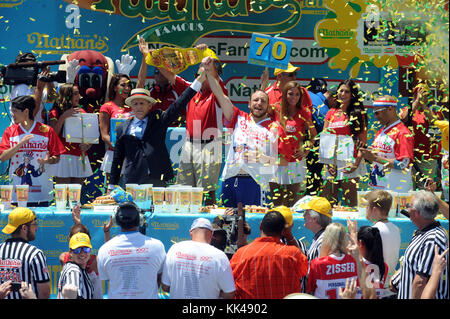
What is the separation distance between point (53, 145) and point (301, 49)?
4.34 metres

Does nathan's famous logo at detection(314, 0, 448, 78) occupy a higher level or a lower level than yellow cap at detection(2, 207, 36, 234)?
higher

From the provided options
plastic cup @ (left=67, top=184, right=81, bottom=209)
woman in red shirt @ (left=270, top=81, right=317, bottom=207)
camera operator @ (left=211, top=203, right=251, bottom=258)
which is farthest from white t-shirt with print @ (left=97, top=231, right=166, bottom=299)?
woman in red shirt @ (left=270, top=81, right=317, bottom=207)

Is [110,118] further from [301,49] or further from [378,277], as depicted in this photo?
[378,277]

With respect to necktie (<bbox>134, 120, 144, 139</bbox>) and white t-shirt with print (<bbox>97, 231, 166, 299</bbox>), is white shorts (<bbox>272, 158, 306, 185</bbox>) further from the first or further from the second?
white t-shirt with print (<bbox>97, 231, 166, 299</bbox>)

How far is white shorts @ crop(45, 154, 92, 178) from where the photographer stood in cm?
855

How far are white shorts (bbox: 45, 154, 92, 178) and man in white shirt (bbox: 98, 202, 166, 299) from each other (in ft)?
11.3

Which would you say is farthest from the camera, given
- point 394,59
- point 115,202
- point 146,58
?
point 394,59

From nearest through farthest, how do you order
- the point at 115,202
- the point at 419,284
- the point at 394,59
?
the point at 419,284, the point at 115,202, the point at 394,59

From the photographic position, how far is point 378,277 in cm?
562

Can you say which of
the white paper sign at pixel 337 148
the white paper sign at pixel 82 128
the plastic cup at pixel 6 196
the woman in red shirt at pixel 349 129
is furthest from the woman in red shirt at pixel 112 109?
the woman in red shirt at pixel 349 129

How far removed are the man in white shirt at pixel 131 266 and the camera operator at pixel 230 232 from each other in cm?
100

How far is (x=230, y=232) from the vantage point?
252 inches

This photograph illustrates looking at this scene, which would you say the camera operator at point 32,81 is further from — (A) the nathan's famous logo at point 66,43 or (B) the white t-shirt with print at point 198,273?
(B) the white t-shirt with print at point 198,273
